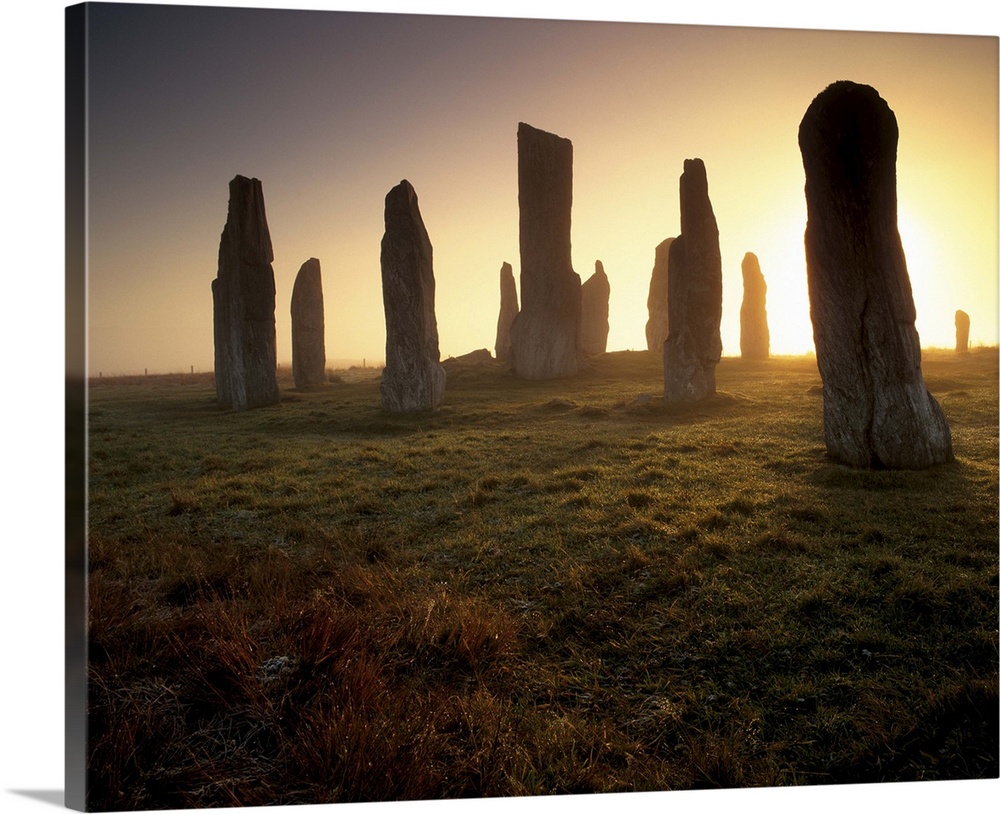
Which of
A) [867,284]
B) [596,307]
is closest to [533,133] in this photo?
[596,307]

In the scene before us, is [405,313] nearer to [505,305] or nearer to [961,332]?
[961,332]

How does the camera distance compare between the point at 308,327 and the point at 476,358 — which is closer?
the point at 308,327

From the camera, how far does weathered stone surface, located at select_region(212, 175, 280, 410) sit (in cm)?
1627

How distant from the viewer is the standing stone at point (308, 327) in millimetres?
23875

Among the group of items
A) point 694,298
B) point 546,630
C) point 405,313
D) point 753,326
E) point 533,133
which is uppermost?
point 533,133

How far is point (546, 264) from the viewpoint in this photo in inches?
811

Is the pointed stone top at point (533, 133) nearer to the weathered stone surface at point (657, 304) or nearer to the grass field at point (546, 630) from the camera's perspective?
the weathered stone surface at point (657, 304)

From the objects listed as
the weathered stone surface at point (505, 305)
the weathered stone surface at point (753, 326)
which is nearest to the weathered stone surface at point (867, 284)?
the weathered stone surface at point (753, 326)

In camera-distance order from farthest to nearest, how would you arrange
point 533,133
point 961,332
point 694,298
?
point 533,133
point 694,298
point 961,332

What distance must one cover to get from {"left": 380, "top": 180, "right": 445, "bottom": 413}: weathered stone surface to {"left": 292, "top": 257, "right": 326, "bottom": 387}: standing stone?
10.1 metres

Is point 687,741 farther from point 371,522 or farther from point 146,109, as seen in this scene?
point 146,109

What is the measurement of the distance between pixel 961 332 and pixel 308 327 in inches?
861

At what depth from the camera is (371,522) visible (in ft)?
19.7

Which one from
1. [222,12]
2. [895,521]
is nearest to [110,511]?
[222,12]
